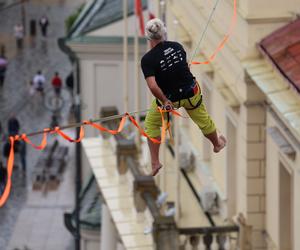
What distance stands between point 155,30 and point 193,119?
231cm

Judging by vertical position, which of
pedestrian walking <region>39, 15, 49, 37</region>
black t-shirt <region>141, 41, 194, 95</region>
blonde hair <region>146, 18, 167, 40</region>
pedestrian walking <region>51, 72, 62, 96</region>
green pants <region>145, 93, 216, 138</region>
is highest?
pedestrian walking <region>39, 15, 49, 37</region>

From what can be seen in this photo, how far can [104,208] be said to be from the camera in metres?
53.7

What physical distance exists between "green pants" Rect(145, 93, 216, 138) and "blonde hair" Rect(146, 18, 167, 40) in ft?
4.45

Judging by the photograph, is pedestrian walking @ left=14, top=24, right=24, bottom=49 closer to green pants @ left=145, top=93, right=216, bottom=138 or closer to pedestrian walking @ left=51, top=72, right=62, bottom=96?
pedestrian walking @ left=51, top=72, right=62, bottom=96

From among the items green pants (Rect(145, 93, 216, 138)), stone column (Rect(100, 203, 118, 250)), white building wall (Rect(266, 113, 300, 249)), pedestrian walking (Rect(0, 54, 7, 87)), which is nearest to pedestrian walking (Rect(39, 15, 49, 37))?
pedestrian walking (Rect(0, 54, 7, 87))

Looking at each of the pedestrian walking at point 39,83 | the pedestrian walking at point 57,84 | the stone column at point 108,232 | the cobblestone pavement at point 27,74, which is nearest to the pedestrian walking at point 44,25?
the cobblestone pavement at point 27,74

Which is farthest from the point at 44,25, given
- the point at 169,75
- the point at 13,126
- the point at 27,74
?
the point at 169,75

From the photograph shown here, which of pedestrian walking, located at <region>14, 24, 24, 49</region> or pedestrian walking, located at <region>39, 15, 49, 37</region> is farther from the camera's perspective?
pedestrian walking, located at <region>39, 15, 49, 37</region>

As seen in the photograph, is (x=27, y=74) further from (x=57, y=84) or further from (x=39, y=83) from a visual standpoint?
(x=57, y=84)

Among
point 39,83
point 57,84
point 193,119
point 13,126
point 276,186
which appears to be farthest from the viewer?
point 39,83

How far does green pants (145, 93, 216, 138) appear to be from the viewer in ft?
85.1

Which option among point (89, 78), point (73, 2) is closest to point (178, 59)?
point (89, 78)

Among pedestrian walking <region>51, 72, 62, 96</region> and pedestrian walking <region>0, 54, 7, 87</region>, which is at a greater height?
pedestrian walking <region>0, 54, 7, 87</region>

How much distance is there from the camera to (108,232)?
5275 cm
